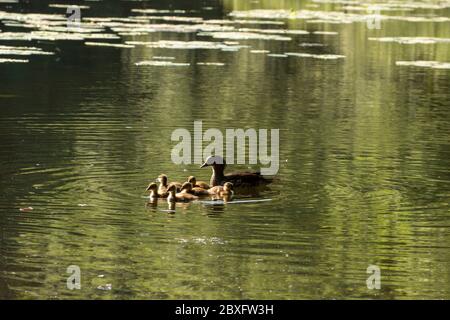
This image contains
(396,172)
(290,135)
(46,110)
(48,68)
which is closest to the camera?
(396,172)

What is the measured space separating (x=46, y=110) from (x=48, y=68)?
682 centimetres

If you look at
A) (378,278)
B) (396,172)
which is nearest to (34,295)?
(378,278)

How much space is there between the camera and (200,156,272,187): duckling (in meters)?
15.3

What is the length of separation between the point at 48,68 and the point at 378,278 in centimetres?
1796

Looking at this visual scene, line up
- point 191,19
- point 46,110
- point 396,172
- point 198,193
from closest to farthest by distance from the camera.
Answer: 1. point 198,193
2. point 396,172
3. point 46,110
4. point 191,19

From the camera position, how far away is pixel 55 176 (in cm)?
1549

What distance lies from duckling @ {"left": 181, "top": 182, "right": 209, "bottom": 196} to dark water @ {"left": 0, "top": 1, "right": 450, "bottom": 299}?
234 millimetres

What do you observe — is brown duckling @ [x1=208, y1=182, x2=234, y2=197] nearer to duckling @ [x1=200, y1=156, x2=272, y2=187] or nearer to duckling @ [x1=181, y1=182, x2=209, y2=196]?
duckling @ [x1=181, y1=182, x2=209, y2=196]

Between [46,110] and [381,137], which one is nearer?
[381,137]

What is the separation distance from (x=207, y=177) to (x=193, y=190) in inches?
61.1

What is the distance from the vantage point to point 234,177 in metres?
15.3

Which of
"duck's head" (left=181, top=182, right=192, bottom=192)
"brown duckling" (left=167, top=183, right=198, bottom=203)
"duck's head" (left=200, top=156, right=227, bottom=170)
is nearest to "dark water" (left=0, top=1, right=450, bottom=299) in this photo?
"brown duckling" (left=167, top=183, right=198, bottom=203)

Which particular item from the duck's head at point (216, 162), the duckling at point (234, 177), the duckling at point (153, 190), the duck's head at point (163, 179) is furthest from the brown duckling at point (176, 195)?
the duck's head at point (216, 162)
